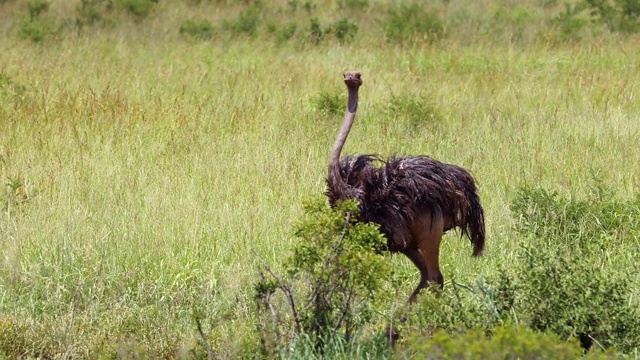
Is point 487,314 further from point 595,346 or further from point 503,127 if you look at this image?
point 503,127

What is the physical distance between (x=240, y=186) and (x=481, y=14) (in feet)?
43.5

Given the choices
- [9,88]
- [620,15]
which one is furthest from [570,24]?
[9,88]

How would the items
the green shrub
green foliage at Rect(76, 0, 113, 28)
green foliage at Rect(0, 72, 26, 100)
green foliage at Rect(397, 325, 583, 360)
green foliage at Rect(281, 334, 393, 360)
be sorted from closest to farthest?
green foliage at Rect(397, 325, 583, 360) < green foliage at Rect(281, 334, 393, 360) < green foliage at Rect(0, 72, 26, 100) < the green shrub < green foliage at Rect(76, 0, 113, 28)

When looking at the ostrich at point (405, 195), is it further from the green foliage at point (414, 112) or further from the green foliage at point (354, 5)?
the green foliage at point (354, 5)

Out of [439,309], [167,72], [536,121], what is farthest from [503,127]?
[439,309]

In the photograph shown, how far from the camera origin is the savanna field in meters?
5.19

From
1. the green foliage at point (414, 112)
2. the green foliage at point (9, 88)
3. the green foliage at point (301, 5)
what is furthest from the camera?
the green foliage at point (301, 5)

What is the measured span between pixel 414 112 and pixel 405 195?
4.46 meters

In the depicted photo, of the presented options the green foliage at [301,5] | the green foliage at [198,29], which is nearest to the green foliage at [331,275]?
the green foliage at [198,29]

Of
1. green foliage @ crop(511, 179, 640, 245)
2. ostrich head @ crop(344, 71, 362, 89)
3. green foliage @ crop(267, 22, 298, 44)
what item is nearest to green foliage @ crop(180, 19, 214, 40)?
green foliage @ crop(267, 22, 298, 44)

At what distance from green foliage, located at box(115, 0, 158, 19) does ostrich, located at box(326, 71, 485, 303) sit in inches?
543

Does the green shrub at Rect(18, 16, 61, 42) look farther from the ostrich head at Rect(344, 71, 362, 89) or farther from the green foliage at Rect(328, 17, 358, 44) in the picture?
the ostrich head at Rect(344, 71, 362, 89)

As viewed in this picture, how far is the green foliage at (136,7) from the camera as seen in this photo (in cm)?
1895

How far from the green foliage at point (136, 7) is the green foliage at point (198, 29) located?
186 centimetres
